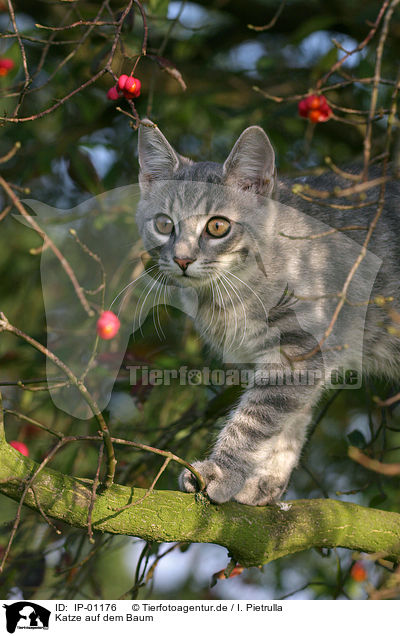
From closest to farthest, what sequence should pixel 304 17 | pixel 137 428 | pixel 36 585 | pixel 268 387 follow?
pixel 268 387
pixel 36 585
pixel 137 428
pixel 304 17

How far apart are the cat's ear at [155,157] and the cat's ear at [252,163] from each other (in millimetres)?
254

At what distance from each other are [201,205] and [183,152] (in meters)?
1.12

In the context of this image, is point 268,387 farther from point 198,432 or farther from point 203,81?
point 203,81

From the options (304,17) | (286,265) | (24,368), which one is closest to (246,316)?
(286,265)

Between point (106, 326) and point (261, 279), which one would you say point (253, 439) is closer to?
point (261, 279)

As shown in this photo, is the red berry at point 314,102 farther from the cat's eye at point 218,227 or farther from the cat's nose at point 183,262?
the cat's nose at point 183,262

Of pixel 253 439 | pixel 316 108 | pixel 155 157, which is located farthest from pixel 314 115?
pixel 253 439

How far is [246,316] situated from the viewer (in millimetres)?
2568

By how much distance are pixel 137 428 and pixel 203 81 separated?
1880 millimetres

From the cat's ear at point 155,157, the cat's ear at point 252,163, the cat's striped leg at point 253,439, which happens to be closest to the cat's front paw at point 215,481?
the cat's striped leg at point 253,439

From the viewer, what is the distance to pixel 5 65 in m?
2.53

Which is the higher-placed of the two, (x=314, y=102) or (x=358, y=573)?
(x=314, y=102)

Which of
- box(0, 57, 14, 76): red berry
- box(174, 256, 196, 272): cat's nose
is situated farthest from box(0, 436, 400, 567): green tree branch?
box(0, 57, 14, 76): red berry

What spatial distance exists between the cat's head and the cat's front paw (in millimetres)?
698
